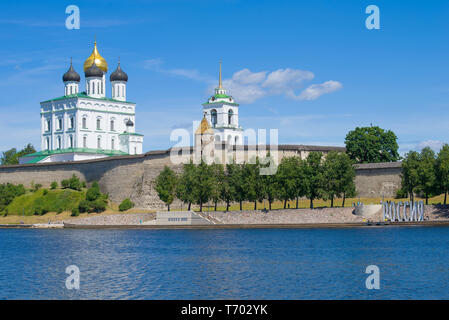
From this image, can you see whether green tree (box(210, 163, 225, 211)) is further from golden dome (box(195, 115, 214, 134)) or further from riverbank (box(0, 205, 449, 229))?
golden dome (box(195, 115, 214, 134))

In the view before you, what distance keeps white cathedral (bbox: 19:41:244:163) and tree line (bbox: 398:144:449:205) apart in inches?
1416

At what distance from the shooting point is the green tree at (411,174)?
61125mm

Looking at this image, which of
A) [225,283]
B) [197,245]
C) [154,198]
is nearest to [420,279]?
[225,283]

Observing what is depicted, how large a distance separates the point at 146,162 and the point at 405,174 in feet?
96.0

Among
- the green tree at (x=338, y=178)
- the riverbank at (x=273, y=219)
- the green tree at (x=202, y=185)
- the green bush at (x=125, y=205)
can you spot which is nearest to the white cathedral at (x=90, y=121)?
the green bush at (x=125, y=205)

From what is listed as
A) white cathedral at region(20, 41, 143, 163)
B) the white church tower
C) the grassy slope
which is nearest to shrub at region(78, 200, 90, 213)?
the grassy slope

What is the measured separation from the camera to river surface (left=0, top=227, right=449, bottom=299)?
27531mm

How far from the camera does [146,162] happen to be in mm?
79062

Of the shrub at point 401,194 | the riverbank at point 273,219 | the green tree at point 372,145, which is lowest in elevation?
the riverbank at point 273,219

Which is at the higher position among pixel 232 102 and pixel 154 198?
pixel 232 102

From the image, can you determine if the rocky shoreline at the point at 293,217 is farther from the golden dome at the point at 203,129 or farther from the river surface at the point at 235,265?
the golden dome at the point at 203,129

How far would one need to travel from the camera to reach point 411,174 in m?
61.3
